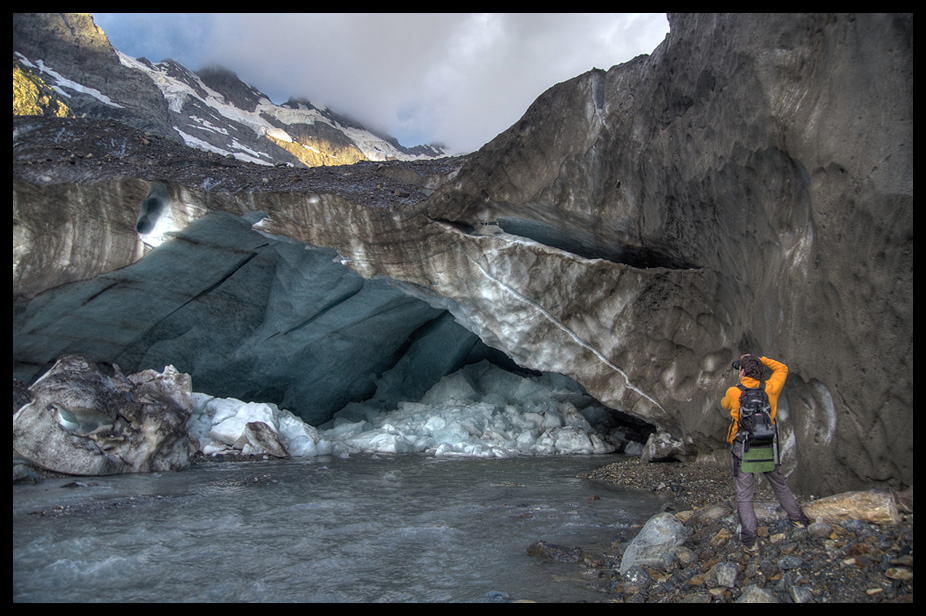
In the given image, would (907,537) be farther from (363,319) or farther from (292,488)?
(363,319)

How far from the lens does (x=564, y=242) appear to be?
8.45 meters

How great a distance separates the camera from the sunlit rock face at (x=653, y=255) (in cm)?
382

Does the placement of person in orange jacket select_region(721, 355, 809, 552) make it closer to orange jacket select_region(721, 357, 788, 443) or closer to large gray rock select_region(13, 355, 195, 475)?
orange jacket select_region(721, 357, 788, 443)

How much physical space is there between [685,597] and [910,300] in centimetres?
238

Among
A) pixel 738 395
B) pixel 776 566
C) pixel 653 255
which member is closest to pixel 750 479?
pixel 738 395

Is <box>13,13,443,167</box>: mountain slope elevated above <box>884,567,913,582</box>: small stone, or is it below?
above

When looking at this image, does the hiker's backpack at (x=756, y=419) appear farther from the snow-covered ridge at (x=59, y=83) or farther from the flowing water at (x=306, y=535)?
the snow-covered ridge at (x=59, y=83)

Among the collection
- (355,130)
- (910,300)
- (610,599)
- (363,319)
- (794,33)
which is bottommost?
(610,599)

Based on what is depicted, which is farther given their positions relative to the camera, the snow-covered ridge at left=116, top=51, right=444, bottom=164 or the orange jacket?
the snow-covered ridge at left=116, top=51, right=444, bottom=164

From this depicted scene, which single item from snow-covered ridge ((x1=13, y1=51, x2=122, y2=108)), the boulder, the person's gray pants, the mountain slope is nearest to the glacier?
the boulder

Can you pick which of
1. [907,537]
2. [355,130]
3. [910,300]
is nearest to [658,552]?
[907,537]

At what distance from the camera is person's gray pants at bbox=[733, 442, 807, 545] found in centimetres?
352

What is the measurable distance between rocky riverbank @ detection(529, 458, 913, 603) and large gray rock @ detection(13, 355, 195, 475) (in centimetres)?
607

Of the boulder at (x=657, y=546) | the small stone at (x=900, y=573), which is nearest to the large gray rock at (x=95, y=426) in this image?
the boulder at (x=657, y=546)
